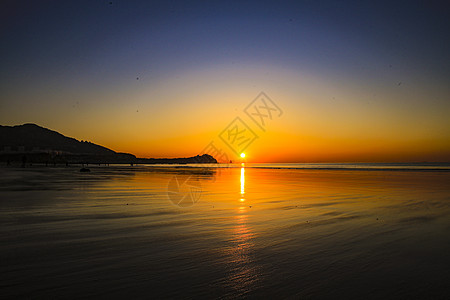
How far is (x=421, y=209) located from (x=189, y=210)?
848 centimetres

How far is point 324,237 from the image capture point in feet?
22.5

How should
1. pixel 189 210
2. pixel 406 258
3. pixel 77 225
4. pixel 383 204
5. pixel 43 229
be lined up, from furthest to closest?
pixel 383 204, pixel 189 210, pixel 77 225, pixel 43 229, pixel 406 258

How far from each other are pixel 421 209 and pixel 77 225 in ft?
37.8

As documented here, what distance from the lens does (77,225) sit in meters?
7.85

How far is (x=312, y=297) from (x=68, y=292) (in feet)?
10.3

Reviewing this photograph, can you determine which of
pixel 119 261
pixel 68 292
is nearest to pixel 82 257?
pixel 119 261

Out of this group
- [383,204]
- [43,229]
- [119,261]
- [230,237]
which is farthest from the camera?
[383,204]

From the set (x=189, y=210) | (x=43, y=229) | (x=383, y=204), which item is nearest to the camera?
(x=43, y=229)

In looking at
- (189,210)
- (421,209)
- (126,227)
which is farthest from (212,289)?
(421,209)

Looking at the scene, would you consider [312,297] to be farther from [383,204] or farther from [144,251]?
[383,204]

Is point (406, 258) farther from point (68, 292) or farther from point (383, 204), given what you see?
point (383, 204)

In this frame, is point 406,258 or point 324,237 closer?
point 406,258

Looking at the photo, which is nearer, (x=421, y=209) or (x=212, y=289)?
(x=212, y=289)

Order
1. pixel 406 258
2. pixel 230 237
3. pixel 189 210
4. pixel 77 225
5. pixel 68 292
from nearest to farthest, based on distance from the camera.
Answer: pixel 68 292, pixel 406 258, pixel 230 237, pixel 77 225, pixel 189 210
